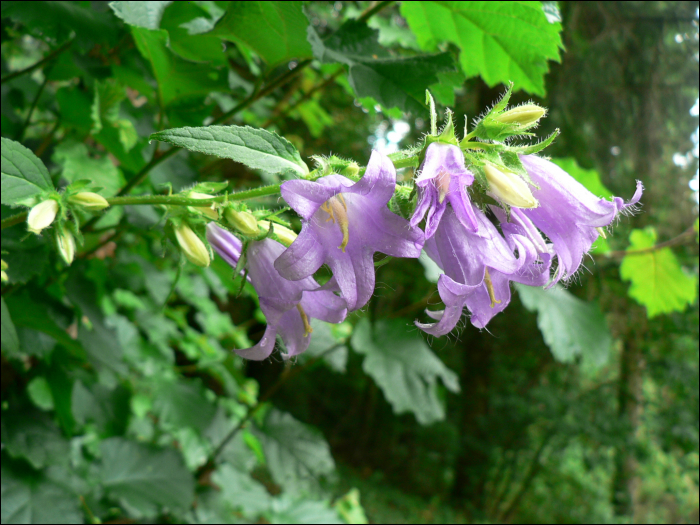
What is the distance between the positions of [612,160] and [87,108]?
4.07 m

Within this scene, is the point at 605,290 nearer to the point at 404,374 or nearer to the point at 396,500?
the point at 404,374

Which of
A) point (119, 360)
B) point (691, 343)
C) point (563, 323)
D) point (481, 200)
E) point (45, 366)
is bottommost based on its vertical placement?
point (691, 343)

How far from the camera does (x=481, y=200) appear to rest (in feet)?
2.25

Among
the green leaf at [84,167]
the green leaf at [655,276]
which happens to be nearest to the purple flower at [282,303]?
the green leaf at [84,167]

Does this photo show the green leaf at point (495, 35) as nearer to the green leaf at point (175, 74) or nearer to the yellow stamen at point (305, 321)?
the green leaf at point (175, 74)

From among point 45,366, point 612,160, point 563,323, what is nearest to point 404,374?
point 563,323

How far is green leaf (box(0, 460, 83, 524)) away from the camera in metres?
1.45

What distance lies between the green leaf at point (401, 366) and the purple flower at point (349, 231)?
1.64 metres

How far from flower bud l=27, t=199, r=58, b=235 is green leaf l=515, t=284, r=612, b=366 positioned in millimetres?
1741

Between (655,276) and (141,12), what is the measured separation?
83.5 inches

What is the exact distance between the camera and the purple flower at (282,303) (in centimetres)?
74

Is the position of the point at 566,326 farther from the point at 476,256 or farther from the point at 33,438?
the point at 33,438

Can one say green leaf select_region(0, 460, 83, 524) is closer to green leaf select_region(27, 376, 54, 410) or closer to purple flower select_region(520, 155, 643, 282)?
green leaf select_region(27, 376, 54, 410)

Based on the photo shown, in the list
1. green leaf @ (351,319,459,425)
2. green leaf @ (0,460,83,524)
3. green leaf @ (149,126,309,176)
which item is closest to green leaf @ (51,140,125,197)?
green leaf @ (149,126,309,176)
